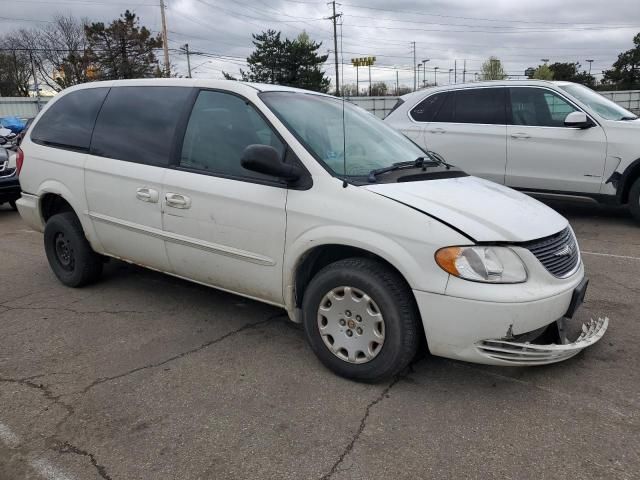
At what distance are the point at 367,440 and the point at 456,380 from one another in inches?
32.1

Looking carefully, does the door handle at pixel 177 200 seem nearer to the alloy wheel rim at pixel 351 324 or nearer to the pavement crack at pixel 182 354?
the pavement crack at pixel 182 354

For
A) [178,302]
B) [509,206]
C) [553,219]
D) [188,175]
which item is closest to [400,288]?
[509,206]

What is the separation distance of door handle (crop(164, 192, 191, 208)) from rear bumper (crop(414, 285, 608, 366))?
173 centimetres

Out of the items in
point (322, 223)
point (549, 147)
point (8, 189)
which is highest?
point (549, 147)

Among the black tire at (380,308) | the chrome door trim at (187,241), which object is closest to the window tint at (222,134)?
the chrome door trim at (187,241)

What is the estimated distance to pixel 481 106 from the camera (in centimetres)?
755

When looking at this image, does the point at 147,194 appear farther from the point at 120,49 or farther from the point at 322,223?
the point at 120,49

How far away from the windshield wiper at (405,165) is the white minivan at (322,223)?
26 mm

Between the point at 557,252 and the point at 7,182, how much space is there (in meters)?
8.90

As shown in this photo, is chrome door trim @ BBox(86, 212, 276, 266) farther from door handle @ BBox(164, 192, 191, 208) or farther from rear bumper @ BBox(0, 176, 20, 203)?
rear bumper @ BBox(0, 176, 20, 203)

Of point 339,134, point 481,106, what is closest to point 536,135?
point 481,106

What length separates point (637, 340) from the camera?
12.0 feet

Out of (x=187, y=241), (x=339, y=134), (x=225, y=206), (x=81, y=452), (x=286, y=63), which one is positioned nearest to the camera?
(x=81, y=452)

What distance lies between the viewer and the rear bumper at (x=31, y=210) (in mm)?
4945
